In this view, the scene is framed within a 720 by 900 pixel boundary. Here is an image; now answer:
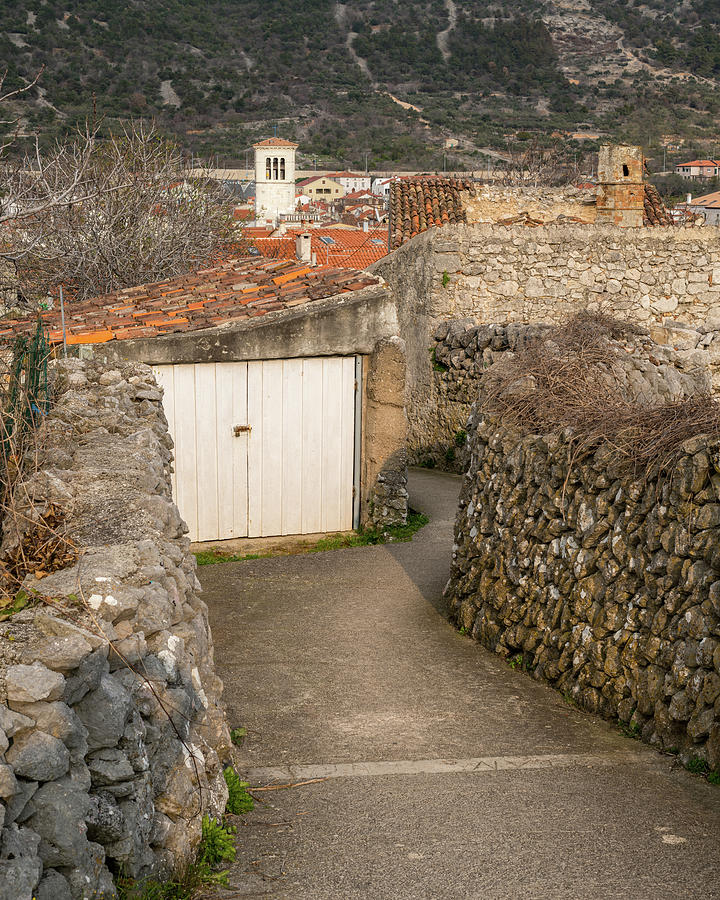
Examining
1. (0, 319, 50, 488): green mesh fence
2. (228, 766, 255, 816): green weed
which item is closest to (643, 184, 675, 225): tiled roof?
(0, 319, 50, 488): green mesh fence

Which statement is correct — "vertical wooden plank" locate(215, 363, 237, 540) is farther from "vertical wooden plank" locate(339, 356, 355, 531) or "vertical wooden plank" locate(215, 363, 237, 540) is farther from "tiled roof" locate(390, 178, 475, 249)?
"tiled roof" locate(390, 178, 475, 249)

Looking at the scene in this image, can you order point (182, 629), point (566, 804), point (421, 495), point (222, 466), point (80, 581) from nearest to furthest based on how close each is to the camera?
1. point (80, 581)
2. point (182, 629)
3. point (566, 804)
4. point (222, 466)
5. point (421, 495)

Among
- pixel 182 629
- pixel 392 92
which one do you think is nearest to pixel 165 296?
pixel 182 629

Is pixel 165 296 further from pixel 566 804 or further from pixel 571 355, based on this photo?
pixel 566 804

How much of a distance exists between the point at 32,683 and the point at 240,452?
6393 millimetres

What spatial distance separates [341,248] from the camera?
39219 mm

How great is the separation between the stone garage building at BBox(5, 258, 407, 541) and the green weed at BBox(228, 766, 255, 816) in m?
4.86

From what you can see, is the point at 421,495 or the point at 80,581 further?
the point at 421,495

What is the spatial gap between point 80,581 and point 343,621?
400cm

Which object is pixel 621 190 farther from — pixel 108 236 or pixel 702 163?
pixel 702 163

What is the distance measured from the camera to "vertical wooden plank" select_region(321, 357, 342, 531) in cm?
945

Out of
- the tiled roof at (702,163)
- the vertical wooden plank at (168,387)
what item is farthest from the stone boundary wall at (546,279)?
the tiled roof at (702,163)

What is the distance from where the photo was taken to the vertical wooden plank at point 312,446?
9.38 m

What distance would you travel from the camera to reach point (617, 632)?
5.47m
